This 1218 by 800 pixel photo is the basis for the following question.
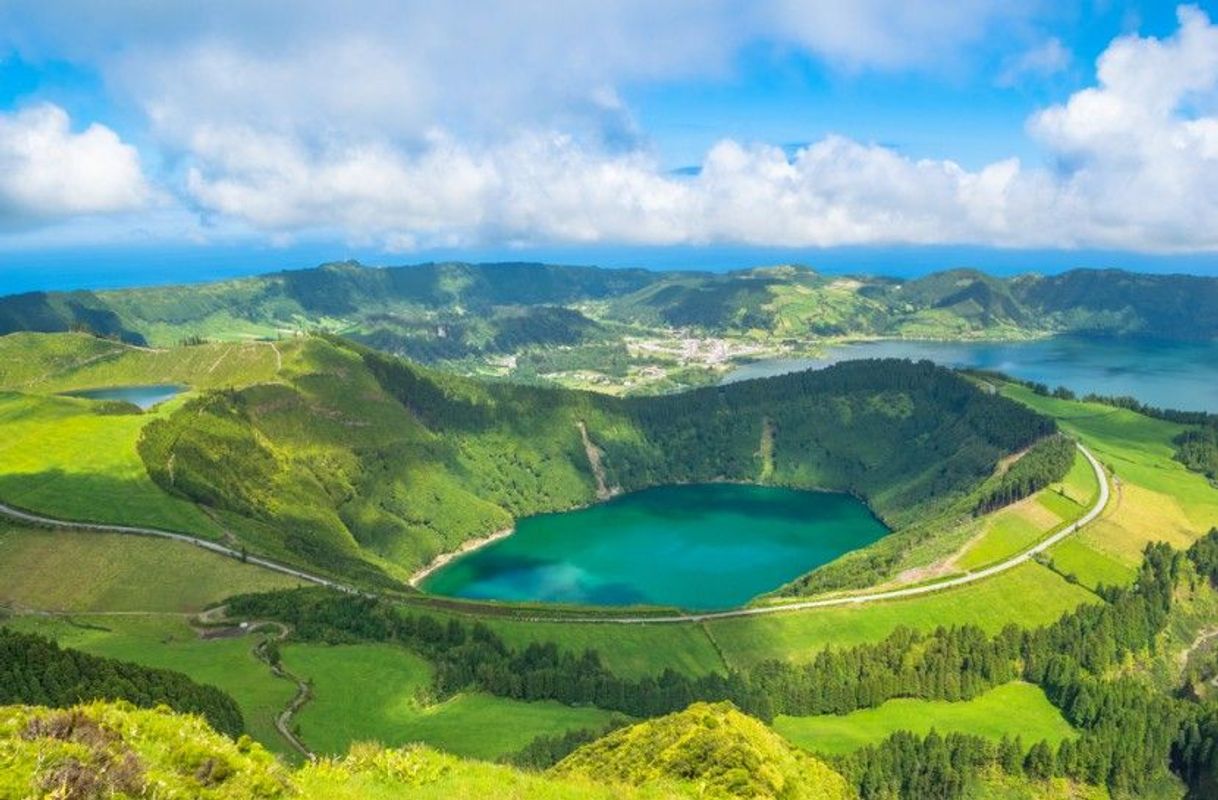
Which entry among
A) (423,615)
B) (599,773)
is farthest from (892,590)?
(599,773)

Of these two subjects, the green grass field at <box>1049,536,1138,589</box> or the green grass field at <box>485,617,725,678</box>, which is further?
the green grass field at <box>1049,536,1138,589</box>

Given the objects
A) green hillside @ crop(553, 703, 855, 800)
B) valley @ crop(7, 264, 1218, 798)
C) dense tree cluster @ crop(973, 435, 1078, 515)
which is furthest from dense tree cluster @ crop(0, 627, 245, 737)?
dense tree cluster @ crop(973, 435, 1078, 515)

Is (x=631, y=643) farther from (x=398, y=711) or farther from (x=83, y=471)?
(x=83, y=471)

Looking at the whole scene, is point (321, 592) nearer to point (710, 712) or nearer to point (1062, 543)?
point (710, 712)

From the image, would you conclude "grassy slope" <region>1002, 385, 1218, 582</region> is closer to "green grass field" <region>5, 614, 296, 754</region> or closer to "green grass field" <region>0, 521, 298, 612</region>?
"green grass field" <region>5, 614, 296, 754</region>

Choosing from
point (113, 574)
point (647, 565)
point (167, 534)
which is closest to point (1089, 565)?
point (647, 565)
